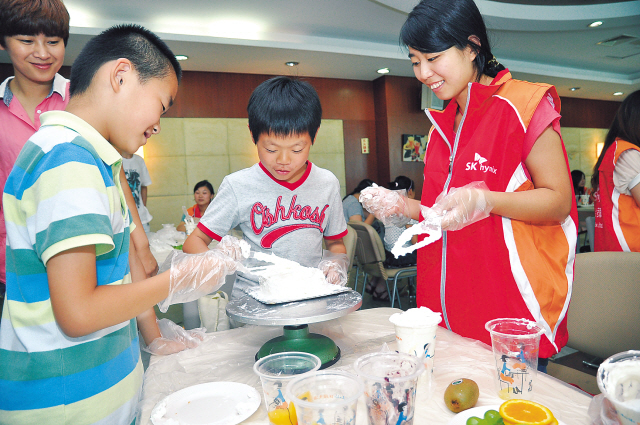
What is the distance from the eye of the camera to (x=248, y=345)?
122 centimetres

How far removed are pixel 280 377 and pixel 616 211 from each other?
2538 millimetres

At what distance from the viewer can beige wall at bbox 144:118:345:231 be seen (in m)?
6.03

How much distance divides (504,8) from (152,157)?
5.12m

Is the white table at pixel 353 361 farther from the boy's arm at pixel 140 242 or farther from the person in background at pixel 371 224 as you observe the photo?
the person in background at pixel 371 224

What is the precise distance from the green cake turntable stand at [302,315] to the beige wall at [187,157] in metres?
5.40

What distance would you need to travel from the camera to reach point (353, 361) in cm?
108

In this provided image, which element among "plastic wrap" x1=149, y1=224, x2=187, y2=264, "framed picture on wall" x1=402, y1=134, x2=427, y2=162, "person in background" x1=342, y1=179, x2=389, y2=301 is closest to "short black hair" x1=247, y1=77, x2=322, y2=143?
"plastic wrap" x1=149, y1=224, x2=187, y2=264

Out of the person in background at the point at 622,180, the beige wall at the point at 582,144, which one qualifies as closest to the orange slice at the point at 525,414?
the person in background at the point at 622,180

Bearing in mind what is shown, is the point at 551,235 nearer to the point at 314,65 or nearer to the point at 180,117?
the point at 314,65

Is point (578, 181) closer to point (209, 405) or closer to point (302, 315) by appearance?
point (302, 315)

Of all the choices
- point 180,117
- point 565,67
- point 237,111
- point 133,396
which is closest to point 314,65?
point 237,111

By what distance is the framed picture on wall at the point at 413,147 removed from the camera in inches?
277

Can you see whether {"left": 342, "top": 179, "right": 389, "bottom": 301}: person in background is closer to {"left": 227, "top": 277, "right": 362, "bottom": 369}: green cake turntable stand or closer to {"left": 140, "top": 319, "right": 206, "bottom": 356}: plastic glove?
{"left": 140, "top": 319, "right": 206, "bottom": 356}: plastic glove

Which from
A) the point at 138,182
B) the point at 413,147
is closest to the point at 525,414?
the point at 138,182
